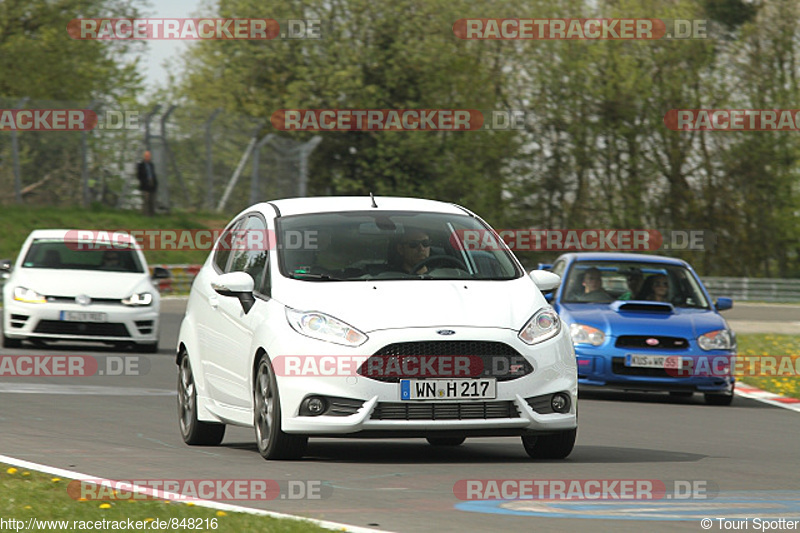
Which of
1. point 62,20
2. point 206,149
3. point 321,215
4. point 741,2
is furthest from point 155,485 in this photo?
point 741,2

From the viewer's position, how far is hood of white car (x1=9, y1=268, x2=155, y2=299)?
2144 cm

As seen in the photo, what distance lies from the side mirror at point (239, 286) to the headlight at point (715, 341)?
282 inches

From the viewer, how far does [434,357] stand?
9.78 metres

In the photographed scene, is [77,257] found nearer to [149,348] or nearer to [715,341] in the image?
[149,348]

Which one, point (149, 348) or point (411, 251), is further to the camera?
point (149, 348)

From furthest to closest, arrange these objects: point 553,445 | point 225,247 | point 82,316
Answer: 1. point 82,316
2. point 225,247
3. point 553,445

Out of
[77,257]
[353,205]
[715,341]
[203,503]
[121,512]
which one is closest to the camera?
[121,512]

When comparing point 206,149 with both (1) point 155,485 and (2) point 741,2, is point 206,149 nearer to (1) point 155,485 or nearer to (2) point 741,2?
(2) point 741,2

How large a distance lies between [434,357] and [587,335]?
731 cm

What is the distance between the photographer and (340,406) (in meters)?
9.84

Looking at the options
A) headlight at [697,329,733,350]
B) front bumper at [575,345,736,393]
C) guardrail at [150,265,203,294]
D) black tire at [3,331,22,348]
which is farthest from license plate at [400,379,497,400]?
guardrail at [150,265,203,294]
